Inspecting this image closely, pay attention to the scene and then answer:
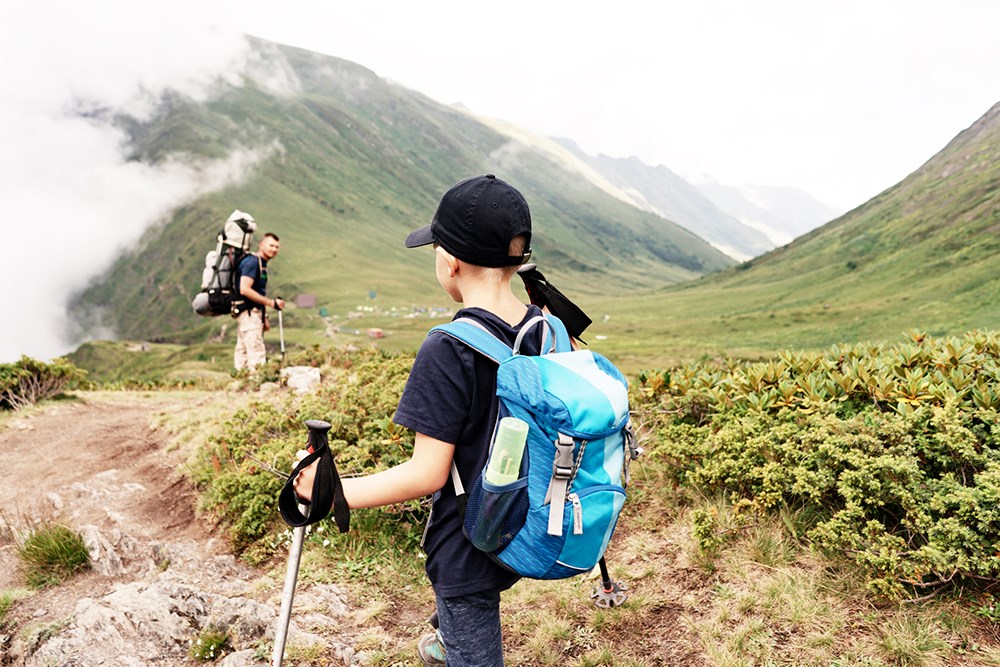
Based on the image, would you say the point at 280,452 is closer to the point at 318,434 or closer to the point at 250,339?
the point at 318,434

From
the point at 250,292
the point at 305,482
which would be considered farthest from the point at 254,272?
the point at 305,482

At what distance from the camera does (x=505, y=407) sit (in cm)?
221

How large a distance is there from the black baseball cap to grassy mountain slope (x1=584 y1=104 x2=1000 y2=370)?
42851 mm

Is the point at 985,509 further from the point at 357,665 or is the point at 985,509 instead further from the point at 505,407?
the point at 357,665

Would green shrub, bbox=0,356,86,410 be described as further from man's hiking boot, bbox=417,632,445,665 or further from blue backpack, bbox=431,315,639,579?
blue backpack, bbox=431,315,639,579

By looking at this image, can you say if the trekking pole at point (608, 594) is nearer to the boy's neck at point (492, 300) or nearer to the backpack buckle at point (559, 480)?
the backpack buckle at point (559, 480)

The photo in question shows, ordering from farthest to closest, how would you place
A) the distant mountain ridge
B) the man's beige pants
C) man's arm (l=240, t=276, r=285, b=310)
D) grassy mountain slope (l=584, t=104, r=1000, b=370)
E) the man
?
the distant mountain ridge → grassy mountain slope (l=584, t=104, r=1000, b=370) → the man's beige pants → the man → man's arm (l=240, t=276, r=285, b=310)

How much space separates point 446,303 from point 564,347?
164 metres

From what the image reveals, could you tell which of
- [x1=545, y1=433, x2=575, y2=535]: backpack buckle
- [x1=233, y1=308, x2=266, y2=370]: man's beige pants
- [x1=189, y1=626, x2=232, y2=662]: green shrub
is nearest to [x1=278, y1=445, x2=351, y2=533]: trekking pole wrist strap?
[x1=545, y1=433, x2=575, y2=535]: backpack buckle

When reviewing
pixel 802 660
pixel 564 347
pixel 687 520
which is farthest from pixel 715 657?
pixel 564 347

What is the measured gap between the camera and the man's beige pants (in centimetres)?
1115

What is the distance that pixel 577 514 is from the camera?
217 centimetres

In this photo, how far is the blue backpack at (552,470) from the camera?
213 centimetres

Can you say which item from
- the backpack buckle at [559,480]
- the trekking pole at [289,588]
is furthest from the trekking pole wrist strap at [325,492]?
the backpack buckle at [559,480]
